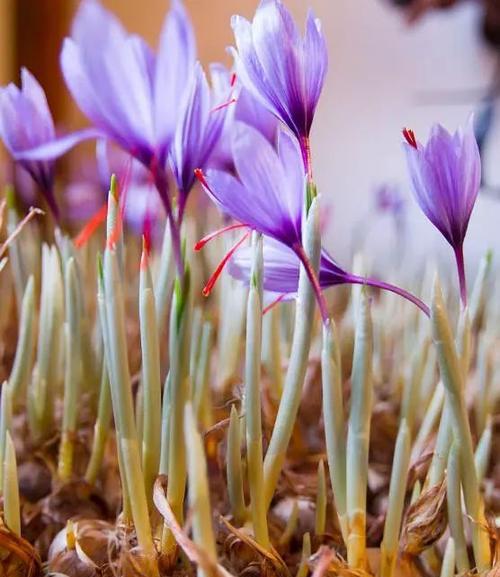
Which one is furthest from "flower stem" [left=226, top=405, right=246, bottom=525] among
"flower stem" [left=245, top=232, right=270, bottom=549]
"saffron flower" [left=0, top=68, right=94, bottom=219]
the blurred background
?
the blurred background

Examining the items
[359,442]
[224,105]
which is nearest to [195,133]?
[224,105]

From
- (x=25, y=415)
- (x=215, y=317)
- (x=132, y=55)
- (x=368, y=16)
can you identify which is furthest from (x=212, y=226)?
(x=368, y=16)

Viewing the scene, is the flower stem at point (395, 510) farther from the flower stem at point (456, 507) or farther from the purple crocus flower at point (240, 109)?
the purple crocus flower at point (240, 109)

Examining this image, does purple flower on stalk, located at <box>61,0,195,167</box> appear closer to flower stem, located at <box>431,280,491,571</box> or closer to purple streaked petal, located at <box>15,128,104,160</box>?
purple streaked petal, located at <box>15,128,104,160</box>

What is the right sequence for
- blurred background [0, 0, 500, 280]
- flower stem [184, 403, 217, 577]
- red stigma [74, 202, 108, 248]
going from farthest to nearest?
blurred background [0, 0, 500, 280] < red stigma [74, 202, 108, 248] < flower stem [184, 403, 217, 577]

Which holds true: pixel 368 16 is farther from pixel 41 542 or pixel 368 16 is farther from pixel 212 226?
pixel 41 542

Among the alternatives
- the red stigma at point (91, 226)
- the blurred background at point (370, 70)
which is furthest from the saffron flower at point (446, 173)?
the blurred background at point (370, 70)
